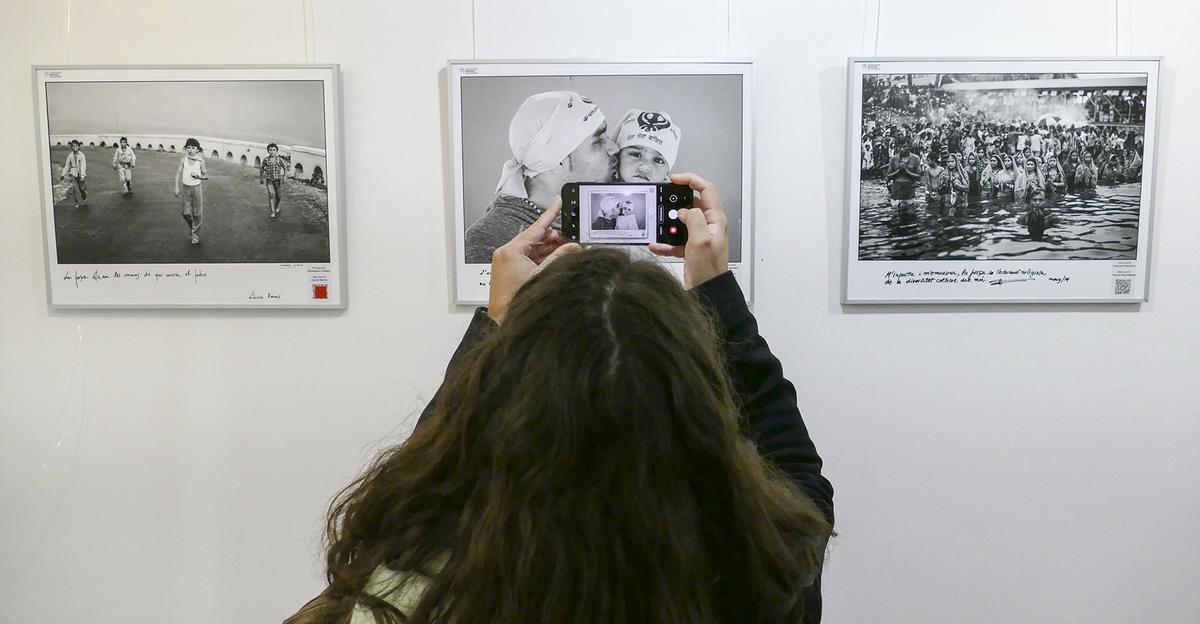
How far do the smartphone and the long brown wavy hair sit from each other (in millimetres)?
729

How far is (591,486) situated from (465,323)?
121cm

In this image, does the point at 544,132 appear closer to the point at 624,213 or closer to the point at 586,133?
the point at 586,133

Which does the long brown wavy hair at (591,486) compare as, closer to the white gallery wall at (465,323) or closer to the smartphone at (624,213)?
the smartphone at (624,213)

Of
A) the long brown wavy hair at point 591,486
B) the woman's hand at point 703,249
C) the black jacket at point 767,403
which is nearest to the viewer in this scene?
the long brown wavy hair at point 591,486

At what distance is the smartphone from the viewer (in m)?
1.41

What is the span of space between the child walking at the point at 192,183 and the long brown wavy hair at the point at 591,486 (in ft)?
4.42

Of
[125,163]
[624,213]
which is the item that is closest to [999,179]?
[624,213]

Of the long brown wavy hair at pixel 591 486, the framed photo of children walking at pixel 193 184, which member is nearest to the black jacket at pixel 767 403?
the long brown wavy hair at pixel 591 486

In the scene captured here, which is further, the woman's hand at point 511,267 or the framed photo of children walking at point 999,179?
the framed photo of children walking at point 999,179

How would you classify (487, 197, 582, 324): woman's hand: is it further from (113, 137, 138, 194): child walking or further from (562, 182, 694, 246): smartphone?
(113, 137, 138, 194): child walking

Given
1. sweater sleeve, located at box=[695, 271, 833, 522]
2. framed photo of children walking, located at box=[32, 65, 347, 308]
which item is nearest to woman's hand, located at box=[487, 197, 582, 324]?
sweater sleeve, located at box=[695, 271, 833, 522]

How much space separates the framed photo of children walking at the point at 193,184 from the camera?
1.75m

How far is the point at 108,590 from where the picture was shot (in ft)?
6.20

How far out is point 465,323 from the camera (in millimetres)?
1799
